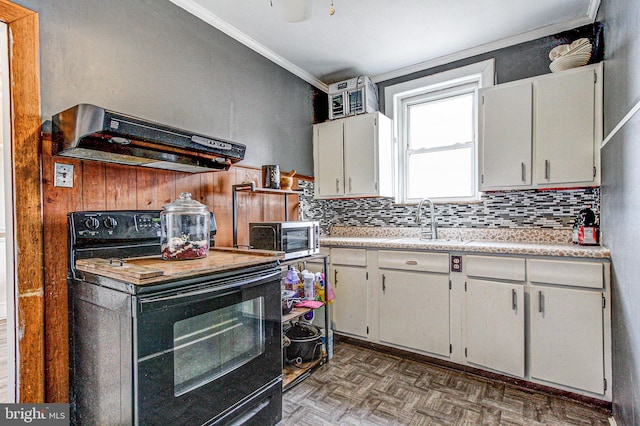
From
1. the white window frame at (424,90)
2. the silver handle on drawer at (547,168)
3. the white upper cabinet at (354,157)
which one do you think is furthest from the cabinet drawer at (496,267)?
the white upper cabinet at (354,157)

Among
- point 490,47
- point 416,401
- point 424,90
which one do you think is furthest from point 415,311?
point 490,47

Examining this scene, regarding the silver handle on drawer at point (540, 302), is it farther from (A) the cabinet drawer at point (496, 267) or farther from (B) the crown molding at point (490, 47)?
(B) the crown molding at point (490, 47)

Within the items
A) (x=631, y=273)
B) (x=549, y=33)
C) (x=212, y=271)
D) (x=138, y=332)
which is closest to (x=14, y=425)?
(x=138, y=332)

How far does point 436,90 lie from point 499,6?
906 millimetres

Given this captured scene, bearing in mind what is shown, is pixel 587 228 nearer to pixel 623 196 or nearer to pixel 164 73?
pixel 623 196

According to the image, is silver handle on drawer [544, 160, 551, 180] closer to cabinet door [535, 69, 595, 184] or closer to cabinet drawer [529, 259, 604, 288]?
cabinet door [535, 69, 595, 184]

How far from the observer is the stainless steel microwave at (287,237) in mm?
2219

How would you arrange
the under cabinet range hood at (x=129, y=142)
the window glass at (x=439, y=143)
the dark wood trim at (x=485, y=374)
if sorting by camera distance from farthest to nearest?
1. the window glass at (x=439, y=143)
2. the dark wood trim at (x=485, y=374)
3. the under cabinet range hood at (x=129, y=142)

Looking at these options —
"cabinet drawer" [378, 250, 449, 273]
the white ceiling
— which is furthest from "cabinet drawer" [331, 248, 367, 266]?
the white ceiling

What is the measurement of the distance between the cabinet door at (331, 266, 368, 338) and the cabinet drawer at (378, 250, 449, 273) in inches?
8.9

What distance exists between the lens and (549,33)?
2.47 m

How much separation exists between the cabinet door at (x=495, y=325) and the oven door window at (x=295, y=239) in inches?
47.8

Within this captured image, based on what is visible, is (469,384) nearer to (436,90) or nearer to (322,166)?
(322,166)

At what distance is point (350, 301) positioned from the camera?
9.25 ft
